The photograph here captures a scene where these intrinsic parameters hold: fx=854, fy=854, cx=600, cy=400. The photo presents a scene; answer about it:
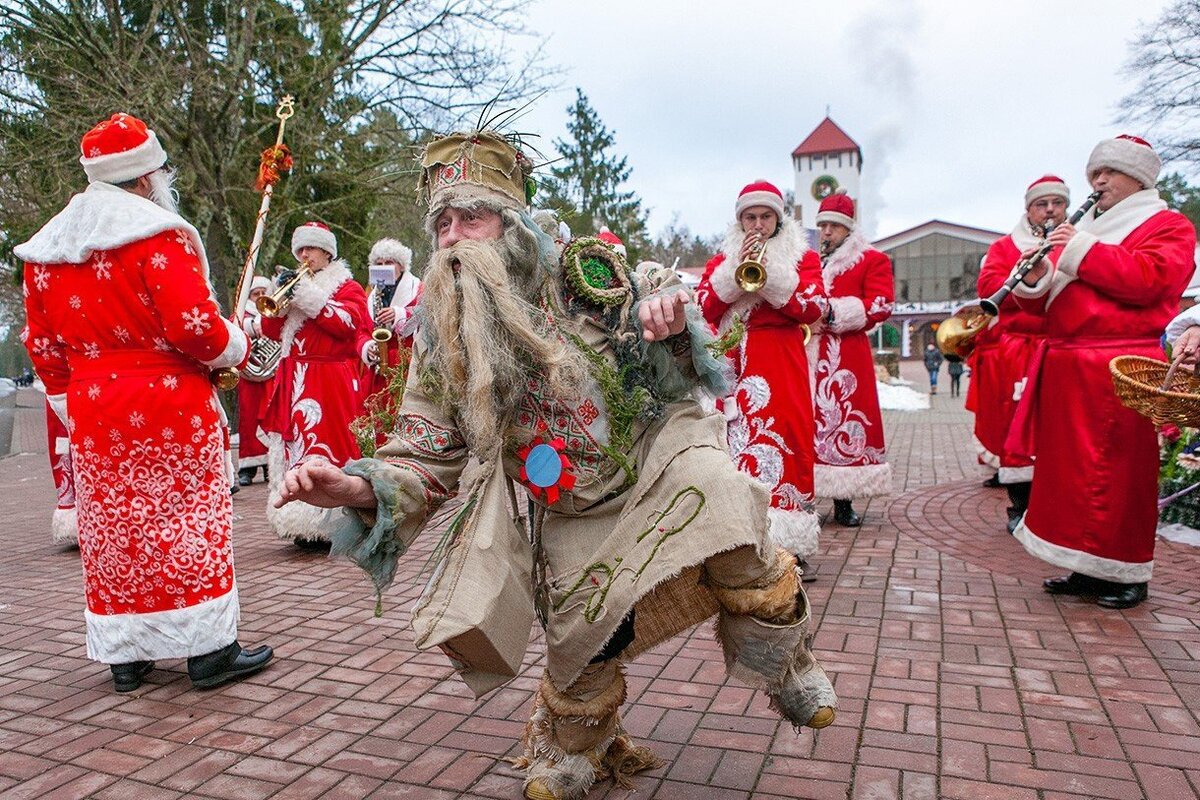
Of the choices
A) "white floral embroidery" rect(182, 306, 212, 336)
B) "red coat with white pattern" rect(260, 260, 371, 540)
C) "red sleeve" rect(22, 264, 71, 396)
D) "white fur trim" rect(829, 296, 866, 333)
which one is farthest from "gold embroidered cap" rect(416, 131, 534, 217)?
"white fur trim" rect(829, 296, 866, 333)

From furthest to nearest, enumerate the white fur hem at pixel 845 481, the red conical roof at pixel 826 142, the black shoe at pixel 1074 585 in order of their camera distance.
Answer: the red conical roof at pixel 826 142 → the white fur hem at pixel 845 481 → the black shoe at pixel 1074 585

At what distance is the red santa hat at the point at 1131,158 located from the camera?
13.9 ft

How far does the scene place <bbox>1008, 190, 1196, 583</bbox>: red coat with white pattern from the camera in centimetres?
412

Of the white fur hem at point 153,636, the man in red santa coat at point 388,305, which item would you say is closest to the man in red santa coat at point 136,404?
the white fur hem at point 153,636

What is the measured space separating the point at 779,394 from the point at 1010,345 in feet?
9.55

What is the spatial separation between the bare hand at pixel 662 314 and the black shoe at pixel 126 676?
2.86 meters

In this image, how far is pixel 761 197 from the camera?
507 cm

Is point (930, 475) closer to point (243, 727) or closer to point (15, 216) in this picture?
point (243, 727)

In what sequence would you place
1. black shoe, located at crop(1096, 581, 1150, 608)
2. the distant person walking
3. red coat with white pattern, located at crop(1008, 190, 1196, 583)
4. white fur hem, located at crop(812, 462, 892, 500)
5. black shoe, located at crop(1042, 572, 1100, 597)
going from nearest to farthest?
red coat with white pattern, located at crop(1008, 190, 1196, 583)
black shoe, located at crop(1096, 581, 1150, 608)
black shoe, located at crop(1042, 572, 1100, 597)
white fur hem, located at crop(812, 462, 892, 500)
the distant person walking

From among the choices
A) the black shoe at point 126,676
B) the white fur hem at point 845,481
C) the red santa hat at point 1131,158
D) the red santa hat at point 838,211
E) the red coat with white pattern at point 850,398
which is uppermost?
the red santa hat at point 838,211

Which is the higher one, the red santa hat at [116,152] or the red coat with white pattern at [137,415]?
the red santa hat at [116,152]

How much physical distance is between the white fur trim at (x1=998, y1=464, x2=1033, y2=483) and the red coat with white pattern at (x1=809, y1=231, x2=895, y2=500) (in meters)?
0.82

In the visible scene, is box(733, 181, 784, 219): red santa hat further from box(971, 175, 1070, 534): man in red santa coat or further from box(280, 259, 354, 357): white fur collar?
box(280, 259, 354, 357): white fur collar

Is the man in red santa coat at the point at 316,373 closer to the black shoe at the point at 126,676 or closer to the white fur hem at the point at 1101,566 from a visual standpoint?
the black shoe at the point at 126,676
